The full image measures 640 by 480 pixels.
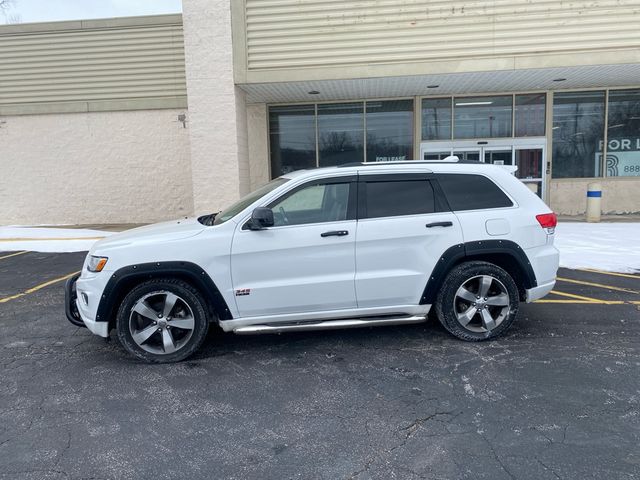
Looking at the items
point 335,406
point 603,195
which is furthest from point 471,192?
point 603,195

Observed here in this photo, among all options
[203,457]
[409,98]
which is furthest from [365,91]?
[203,457]

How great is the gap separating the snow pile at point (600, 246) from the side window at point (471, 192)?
14.0ft

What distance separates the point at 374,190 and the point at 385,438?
236 centimetres

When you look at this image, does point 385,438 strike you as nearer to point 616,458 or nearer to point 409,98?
point 616,458

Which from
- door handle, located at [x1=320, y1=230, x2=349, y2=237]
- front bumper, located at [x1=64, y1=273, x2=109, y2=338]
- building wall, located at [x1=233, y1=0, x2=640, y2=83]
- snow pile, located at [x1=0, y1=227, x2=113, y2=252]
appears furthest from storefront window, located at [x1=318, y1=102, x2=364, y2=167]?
front bumper, located at [x1=64, y1=273, x2=109, y2=338]

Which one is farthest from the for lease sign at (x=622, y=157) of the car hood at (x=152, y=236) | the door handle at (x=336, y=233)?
the car hood at (x=152, y=236)

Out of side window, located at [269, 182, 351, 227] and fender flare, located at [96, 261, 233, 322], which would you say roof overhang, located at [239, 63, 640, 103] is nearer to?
side window, located at [269, 182, 351, 227]

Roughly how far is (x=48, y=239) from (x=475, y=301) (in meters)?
11.4

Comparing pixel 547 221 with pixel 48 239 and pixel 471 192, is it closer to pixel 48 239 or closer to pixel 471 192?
pixel 471 192

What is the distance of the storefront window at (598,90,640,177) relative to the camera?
14.2m

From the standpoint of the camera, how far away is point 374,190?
4609 mm

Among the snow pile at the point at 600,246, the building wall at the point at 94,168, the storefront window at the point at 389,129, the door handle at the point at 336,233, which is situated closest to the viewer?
the door handle at the point at 336,233

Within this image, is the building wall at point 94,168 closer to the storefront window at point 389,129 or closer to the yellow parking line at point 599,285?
the storefront window at point 389,129

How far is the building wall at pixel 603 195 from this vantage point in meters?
14.4
